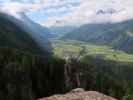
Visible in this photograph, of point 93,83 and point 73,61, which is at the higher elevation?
point 73,61

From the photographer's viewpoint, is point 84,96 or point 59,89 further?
point 59,89

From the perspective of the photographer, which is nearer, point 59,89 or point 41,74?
point 59,89

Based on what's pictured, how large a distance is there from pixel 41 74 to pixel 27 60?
646 centimetres

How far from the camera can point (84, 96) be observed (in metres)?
32.9

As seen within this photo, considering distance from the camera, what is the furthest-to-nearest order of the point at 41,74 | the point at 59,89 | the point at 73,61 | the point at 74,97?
the point at 41,74 < the point at 59,89 < the point at 73,61 < the point at 74,97

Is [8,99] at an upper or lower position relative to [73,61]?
lower

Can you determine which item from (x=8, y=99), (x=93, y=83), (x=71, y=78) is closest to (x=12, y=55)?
(x=71, y=78)

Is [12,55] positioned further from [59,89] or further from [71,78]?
[71,78]

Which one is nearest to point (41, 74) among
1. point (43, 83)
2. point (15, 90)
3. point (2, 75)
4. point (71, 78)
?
point (43, 83)

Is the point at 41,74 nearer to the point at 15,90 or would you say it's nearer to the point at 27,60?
the point at 27,60

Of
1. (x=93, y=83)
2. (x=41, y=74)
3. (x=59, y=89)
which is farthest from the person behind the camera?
(x=93, y=83)

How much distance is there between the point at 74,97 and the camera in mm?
32781

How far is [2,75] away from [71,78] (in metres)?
25.3

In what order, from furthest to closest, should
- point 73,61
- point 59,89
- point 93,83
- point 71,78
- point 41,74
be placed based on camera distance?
point 93,83, point 41,74, point 59,89, point 71,78, point 73,61
